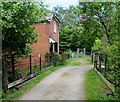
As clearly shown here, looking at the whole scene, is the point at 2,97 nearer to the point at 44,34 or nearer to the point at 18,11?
the point at 18,11

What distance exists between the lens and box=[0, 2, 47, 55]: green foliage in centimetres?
418

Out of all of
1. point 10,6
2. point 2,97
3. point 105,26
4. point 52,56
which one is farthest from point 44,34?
point 2,97

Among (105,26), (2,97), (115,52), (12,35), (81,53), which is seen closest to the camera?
(115,52)

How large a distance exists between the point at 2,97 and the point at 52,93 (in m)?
1.54

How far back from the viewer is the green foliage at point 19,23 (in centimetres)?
418

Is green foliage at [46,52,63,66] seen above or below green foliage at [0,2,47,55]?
below

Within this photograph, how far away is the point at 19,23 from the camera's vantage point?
4.44 metres

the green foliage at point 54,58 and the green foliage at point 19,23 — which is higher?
the green foliage at point 19,23

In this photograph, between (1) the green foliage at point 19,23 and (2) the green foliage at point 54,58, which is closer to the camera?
(1) the green foliage at point 19,23

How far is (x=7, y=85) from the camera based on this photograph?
4.22m

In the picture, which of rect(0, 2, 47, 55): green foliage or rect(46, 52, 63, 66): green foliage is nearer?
rect(0, 2, 47, 55): green foliage

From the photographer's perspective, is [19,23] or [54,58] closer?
[19,23]

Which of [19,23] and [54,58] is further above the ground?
[19,23]

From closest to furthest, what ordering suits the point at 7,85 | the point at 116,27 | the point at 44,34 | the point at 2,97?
1. the point at 116,27
2. the point at 2,97
3. the point at 7,85
4. the point at 44,34
